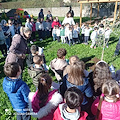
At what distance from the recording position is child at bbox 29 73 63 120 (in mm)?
2283

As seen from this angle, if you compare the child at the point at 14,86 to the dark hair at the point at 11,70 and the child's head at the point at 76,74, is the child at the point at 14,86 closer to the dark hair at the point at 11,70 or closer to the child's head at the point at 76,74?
the dark hair at the point at 11,70

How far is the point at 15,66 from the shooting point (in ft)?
Result: 8.38

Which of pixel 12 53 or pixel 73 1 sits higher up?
pixel 73 1

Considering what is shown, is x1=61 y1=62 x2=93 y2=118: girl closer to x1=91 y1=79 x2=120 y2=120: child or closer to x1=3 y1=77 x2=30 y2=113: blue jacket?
x1=91 y1=79 x2=120 y2=120: child

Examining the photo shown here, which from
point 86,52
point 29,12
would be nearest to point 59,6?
point 29,12

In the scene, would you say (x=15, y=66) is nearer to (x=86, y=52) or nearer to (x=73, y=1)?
(x=86, y=52)

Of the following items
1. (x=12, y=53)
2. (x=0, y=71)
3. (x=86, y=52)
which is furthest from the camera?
(x=86, y=52)

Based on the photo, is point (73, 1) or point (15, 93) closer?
point (15, 93)

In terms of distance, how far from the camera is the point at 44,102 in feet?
7.52

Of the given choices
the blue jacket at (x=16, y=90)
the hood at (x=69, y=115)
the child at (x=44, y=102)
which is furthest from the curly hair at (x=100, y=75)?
the blue jacket at (x=16, y=90)

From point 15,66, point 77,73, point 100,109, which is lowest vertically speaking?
point 100,109

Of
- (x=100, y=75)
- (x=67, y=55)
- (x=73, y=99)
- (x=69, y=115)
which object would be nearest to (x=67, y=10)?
(x=67, y=55)

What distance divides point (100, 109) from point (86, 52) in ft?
16.9

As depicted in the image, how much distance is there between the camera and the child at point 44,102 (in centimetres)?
228
